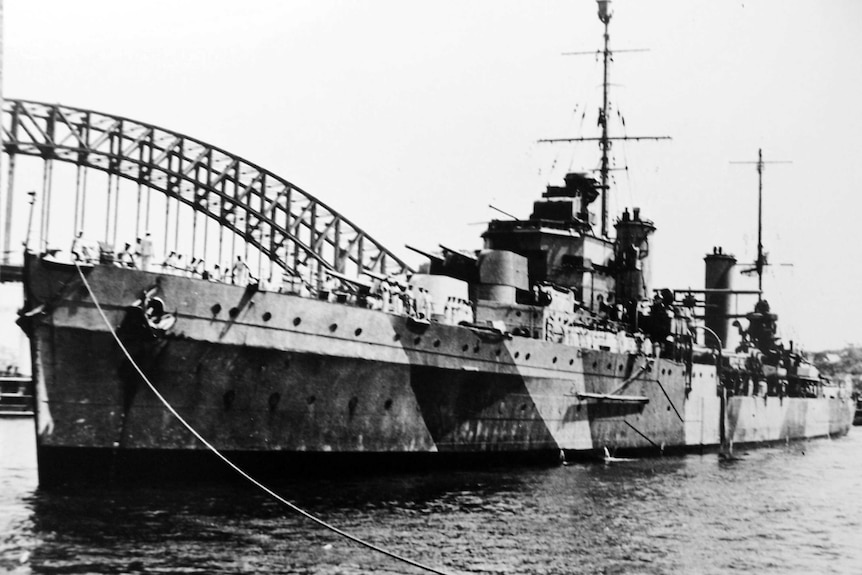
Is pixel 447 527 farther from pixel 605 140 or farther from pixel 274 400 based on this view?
pixel 605 140

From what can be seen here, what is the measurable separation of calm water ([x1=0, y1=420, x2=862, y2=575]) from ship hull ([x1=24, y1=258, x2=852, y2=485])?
0.59 metres

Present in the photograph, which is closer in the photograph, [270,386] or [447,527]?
[447,527]

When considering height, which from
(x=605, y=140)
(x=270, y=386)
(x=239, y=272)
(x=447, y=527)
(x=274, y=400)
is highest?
(x=605, y=140)

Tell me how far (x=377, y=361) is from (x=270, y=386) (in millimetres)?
2305

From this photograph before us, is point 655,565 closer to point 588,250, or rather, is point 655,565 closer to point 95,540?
point 95,540

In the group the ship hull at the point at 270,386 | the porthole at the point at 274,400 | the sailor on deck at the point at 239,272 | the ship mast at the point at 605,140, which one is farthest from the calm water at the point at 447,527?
the ship mast at the point at 605,140

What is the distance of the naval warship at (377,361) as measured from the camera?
15234 mm

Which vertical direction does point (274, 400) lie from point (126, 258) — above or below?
below

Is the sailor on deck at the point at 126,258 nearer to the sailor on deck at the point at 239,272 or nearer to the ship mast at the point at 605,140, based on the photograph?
the sailor on deck at the point at 239,272

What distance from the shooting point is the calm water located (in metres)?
11.8

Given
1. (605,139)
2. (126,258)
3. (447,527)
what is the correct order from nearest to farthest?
(447,527), (126,258), (605,139)

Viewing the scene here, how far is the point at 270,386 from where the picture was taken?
16625 millimetres

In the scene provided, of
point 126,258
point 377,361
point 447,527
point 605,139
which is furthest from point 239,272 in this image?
point 605,139

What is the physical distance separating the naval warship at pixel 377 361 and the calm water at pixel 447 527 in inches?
31.7
